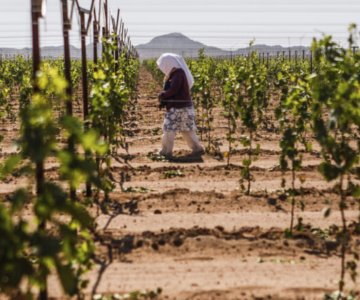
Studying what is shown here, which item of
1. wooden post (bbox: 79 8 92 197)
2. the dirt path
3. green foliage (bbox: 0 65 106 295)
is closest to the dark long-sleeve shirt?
the dirt path

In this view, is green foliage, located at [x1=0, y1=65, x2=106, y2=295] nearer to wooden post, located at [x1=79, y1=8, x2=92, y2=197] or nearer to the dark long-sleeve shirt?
wooden post, located at [x1=79, y1=8, x2=92, y2=197]

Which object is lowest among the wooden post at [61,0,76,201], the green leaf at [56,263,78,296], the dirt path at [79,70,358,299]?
the dirt path at [79,70,358,299]

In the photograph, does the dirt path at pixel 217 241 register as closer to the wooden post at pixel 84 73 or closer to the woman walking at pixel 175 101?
the wooden post at pixel 84 73

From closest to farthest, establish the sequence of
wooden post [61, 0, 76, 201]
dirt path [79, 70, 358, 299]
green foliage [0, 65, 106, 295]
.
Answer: green foliage [0, 65, 106, 295] → dirt path [79, 70, 358, 299] → wooden post [61, 0, 76, 201]

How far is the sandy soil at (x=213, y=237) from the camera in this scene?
15.5 ft

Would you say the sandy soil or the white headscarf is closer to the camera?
the sandy soil

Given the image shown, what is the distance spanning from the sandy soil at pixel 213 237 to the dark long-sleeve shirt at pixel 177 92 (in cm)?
117

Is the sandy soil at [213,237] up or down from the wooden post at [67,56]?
down

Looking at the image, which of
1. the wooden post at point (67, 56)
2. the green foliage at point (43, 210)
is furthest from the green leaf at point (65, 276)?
the wooden post at point (67, 56)

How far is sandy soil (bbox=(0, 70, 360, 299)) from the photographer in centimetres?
473

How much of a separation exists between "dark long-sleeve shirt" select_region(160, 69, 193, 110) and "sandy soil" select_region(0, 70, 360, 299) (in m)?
1.17

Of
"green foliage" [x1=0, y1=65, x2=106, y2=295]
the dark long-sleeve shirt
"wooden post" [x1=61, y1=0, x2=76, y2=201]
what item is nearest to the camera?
"green foliage" [x1=0, y1=65, x2=106, y2=295]

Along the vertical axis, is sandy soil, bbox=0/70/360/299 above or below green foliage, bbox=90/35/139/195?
below

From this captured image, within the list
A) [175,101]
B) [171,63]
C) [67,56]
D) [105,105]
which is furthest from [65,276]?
[171,63]
